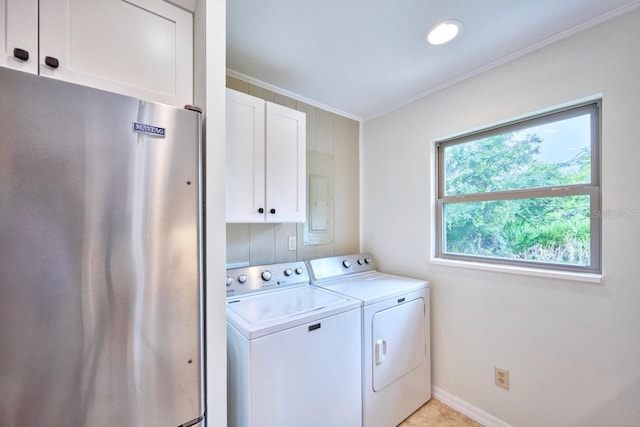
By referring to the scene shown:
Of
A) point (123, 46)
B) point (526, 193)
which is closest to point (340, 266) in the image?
point (526, 193)

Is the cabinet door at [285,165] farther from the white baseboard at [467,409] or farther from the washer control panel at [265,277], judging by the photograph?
the white baseboard at [467,409]

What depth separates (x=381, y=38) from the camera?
148 cm

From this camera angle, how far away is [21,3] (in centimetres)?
81

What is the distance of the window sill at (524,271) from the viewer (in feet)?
4.45

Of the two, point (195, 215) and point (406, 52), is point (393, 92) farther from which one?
point (195, 215)

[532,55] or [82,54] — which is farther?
[532,55]

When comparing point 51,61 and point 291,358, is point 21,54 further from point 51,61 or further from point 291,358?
point 291,358

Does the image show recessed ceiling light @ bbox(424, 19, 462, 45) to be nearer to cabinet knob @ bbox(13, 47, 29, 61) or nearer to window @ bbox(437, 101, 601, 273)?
window @ bbox(437, 101, 601, 273)

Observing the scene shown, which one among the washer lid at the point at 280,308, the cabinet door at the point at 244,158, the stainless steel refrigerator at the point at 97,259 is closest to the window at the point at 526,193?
the washer lid at the point at 280,308

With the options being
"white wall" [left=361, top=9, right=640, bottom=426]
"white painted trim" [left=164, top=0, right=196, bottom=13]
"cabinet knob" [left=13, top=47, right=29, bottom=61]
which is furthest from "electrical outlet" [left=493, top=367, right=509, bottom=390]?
"cabinet knob" [left=13, top=47, right=29, bottom=61]

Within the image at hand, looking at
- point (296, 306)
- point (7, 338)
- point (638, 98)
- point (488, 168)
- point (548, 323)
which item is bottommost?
point (548, 323)

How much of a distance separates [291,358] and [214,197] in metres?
0.84

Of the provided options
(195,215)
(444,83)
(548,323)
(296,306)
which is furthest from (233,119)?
(548,323)

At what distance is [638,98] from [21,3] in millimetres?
2514
